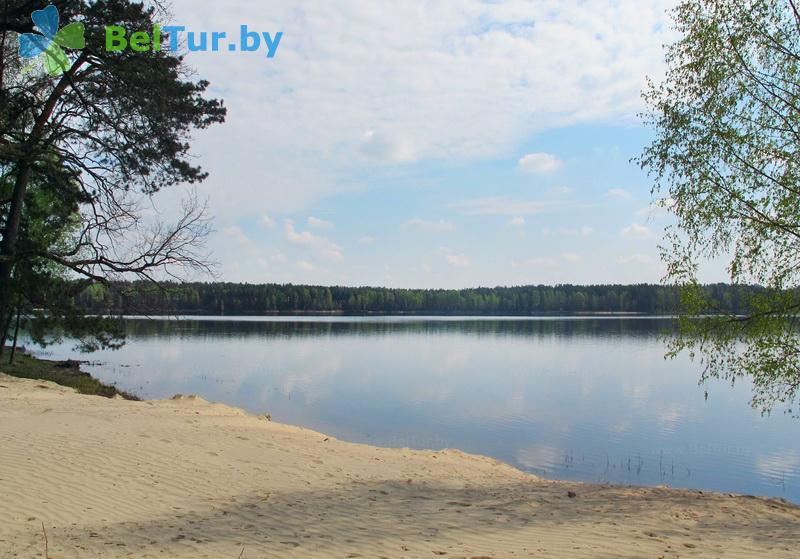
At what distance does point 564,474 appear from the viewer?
15.6m

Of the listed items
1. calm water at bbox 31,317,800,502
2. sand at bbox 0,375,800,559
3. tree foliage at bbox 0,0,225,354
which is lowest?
calm water at bbox 31,317,800,502

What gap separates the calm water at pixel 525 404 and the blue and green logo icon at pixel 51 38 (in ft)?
44.8

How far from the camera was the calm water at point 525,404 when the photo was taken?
16828 millimetres

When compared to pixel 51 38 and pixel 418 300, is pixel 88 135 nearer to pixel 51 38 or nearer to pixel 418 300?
pixel 51 38

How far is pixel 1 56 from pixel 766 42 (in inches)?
780

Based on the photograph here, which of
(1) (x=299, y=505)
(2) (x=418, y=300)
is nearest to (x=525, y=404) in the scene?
(1) (x=299, y=505)

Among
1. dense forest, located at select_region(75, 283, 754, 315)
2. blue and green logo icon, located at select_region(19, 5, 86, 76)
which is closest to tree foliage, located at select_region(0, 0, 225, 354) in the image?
blue and green logo icon, located at select_region(19, 5, 86, 76)

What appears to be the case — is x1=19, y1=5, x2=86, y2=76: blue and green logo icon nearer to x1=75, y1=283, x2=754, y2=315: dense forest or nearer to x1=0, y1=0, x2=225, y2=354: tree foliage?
x1=0, y1=0, x2=225, y2=354: tree foliage

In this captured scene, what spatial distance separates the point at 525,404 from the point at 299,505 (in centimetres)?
1814

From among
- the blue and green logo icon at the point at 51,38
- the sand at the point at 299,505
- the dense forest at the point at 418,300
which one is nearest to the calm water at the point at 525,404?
the sand at the point at 299,505

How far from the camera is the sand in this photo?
7.14 meters

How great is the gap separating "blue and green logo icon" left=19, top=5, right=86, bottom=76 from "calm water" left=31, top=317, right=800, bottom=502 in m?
13.7

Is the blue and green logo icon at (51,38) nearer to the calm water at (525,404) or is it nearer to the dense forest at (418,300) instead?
the calm water at (525,404)

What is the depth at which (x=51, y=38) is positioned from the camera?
1745cm
